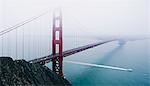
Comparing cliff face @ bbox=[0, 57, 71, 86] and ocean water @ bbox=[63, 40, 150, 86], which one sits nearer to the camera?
cliff face @ bbox=[0, 57, 71, 86]

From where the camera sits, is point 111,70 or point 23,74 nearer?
→ point 23,74

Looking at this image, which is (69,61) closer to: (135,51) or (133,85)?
(133,85)

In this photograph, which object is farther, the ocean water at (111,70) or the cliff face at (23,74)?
the ocean water at (111,70)

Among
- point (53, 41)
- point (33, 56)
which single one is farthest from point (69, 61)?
point (33, 56)
